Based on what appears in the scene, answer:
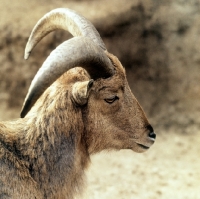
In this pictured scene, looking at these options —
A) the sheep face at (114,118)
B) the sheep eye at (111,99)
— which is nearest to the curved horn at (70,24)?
the sheep face at (114,118)

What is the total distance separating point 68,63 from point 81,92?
0.39 metres

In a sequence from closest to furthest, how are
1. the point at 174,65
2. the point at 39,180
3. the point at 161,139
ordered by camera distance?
the point at 39,180 < the point at 161,139 < the point at 174,65

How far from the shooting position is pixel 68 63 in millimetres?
3830

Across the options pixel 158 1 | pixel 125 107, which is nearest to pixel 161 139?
pixel 158 1

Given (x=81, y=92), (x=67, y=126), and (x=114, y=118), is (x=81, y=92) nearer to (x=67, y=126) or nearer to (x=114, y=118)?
(x=67, y=126)

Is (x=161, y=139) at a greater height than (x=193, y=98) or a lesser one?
lesser

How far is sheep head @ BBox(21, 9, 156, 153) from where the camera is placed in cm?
379

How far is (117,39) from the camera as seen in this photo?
9.81 meters

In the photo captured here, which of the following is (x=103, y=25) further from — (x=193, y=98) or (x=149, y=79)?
(x=193, y=98)

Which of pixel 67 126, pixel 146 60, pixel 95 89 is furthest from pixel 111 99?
pixel 146 60

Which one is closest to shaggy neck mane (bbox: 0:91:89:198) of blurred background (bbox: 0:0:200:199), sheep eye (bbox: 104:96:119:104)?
sheep eye (bbox: 104:96:119:104)

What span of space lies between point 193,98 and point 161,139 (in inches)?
54.5

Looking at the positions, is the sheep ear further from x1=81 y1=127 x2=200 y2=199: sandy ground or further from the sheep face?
x1=81 y1=127 x2=200 y2=199: sandy ground

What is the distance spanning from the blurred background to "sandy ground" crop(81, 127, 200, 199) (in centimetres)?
2
